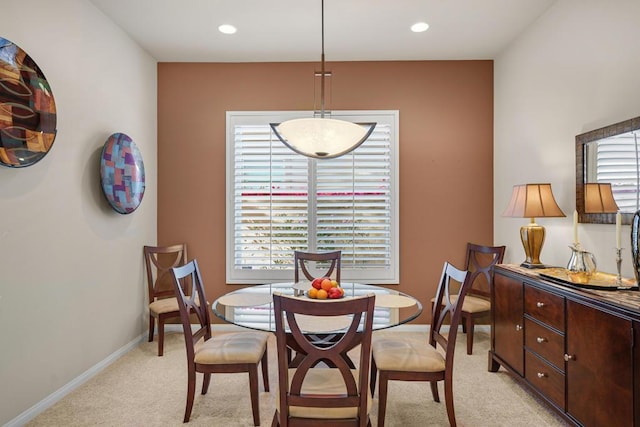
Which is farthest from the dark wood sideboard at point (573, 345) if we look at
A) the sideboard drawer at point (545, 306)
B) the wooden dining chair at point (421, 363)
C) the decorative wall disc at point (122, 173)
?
the decorative wall disc at point (122, 173)

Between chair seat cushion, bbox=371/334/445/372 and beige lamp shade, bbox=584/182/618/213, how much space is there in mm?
1481

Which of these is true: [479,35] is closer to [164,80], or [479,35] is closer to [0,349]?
[164,80]

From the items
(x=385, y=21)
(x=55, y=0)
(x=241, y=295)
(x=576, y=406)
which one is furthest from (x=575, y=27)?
(x=55, y=0)

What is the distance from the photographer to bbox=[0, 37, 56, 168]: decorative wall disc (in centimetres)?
210

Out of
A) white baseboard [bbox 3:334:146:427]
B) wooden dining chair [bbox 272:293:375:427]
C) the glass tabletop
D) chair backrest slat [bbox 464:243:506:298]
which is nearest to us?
wooden dining chair [bbox 272:293:375:427]

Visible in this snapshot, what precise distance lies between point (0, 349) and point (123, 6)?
107 inches

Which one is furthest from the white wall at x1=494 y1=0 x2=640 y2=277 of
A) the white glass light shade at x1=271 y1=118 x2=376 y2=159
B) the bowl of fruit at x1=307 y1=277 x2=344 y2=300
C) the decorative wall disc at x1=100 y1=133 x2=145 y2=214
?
the decorative wall disc at x1=100 y1=133 x2=145 y2=214

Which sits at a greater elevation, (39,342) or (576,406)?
(39,342)

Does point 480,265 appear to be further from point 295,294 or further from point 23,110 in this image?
point 23,110

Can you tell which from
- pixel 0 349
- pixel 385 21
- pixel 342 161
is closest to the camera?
pixel 0 349

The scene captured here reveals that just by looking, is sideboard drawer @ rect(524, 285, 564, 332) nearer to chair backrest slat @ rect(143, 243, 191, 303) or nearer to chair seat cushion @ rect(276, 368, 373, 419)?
chair seat cushion @ rect(276, 368, 373, 419)

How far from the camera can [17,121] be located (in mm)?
2176

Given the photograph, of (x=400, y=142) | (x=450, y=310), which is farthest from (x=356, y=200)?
(x=450, y=310)

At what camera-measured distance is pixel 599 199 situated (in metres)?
2.45
